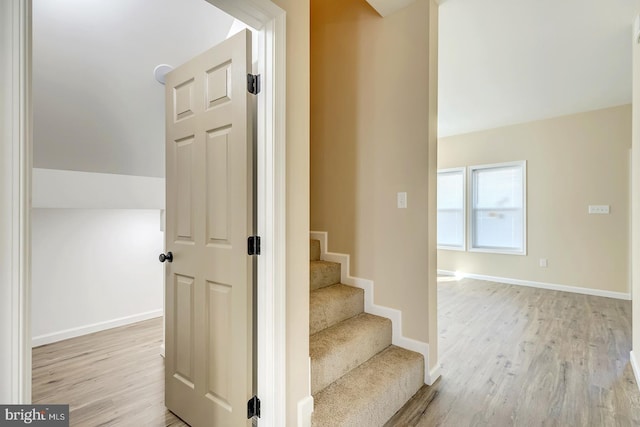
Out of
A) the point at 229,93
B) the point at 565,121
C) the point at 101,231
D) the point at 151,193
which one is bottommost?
the point at 101,231

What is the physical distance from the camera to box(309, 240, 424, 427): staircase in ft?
5.26

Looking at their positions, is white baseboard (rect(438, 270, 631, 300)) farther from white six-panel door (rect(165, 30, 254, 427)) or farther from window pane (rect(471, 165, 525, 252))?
white six-panel door (rect(165, 30, 254, 427))

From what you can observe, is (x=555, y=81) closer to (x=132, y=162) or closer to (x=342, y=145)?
(x=342, y=145)

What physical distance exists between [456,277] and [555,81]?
350cm

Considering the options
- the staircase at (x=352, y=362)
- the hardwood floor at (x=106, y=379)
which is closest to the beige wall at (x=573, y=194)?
the staircase at (x=352, y=362)

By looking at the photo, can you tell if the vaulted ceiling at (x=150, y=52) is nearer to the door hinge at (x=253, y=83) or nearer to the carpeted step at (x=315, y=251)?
the door hinge at (x=253, y=83)

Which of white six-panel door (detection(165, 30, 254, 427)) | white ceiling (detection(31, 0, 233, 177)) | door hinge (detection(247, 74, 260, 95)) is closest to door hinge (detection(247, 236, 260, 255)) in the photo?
white six-panel door (detection(165, 30, 254, 427))

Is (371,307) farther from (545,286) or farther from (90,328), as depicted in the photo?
(545,286)

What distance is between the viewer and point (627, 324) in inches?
128

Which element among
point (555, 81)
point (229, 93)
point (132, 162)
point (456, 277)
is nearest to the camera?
point (229, 93)

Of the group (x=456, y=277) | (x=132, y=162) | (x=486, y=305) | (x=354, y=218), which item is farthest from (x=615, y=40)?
(x=132, y=162)

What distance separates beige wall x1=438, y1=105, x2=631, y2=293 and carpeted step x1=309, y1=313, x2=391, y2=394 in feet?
13.1

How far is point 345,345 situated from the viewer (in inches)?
74.0

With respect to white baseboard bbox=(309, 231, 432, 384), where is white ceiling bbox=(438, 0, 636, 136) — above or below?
above
